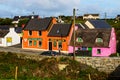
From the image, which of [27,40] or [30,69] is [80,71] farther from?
[27,40]

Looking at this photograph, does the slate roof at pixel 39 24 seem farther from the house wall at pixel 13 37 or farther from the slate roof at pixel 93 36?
the slate roof at pixel 93 36

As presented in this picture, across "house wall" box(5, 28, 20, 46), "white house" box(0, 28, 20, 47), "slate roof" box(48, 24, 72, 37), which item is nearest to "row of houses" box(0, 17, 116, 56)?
"slate roof" box(48, 24, 72, 37)

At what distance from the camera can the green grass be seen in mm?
37469

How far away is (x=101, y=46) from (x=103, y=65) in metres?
14.2

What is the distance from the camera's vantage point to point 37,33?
64562mm

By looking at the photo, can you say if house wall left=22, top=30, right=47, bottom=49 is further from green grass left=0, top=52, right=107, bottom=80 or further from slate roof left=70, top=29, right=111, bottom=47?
green grass left=0, top=52, right=107, bottom=80

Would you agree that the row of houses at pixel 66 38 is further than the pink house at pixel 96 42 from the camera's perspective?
Yes

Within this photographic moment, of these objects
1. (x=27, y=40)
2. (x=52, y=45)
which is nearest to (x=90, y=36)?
(x=52, y=45)

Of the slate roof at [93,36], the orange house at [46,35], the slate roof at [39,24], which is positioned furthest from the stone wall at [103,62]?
the slate roof at [39,24]

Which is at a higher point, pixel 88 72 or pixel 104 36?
pixel 104 36

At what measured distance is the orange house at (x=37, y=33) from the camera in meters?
63.4

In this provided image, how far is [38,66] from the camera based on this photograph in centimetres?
4131

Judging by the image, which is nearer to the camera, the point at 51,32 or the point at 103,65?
the point at 103,65

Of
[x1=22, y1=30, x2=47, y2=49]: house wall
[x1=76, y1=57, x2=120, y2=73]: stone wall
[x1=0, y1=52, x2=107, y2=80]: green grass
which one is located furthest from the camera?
[x1=22, y1=30, x2=47, y2=49]: house wall
